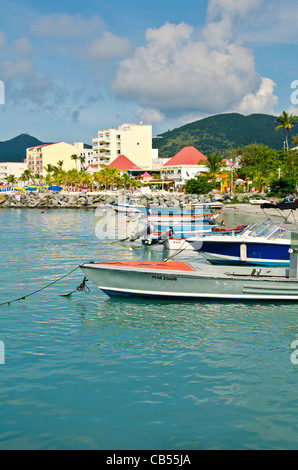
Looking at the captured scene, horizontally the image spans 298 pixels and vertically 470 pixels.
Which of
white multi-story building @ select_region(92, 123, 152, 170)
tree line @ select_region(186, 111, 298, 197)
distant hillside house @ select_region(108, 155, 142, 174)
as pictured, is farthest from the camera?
white multi-story building @ select_region(92, 123, 152, 170)

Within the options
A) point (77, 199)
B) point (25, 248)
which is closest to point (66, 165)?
point (77, 199)

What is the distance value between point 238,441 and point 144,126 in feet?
447

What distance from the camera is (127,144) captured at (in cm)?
13612

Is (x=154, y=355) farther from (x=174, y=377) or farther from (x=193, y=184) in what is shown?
(x=193, y=184)

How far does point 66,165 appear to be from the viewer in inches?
6890

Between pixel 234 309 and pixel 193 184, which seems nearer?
pixel 234 309

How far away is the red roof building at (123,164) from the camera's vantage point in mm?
126062

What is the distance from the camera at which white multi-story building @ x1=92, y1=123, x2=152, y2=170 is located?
135 meters

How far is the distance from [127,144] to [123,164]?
38.2 feet

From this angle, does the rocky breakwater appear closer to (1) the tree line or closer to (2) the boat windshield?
(1) the tree line

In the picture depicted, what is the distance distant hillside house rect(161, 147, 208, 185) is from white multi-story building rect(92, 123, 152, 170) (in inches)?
563

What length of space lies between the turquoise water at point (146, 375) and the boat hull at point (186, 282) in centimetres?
46

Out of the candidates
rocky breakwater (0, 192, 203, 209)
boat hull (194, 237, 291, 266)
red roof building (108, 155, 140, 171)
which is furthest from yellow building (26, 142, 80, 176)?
boat hull (194, 237, 291, 266)
